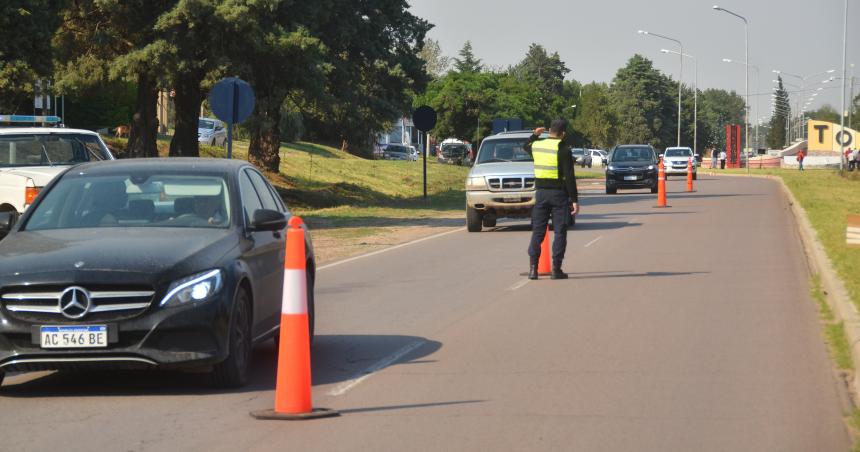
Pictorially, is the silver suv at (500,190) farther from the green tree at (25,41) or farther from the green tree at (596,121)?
the green tree at (596,121)

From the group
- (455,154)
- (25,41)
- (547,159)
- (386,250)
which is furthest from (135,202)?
(455,154)

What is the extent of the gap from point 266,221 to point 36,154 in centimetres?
1126

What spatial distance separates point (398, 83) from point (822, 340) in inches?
1247

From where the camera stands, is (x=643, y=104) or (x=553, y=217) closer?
(x=553, y=217)

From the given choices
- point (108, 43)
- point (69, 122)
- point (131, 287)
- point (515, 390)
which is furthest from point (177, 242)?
point (69, 122)


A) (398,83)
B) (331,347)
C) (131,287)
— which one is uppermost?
(398,83)

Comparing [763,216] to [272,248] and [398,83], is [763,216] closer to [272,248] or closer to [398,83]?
[398,83]

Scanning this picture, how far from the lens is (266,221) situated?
9102 mm

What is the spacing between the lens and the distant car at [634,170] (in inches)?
1719

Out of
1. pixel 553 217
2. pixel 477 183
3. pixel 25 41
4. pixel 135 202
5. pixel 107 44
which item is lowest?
pixel 553 217

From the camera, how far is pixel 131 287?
8.05 metres

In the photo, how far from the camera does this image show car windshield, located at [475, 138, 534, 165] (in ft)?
84.2

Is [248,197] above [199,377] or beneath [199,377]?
above

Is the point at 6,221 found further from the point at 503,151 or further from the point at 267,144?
the point at 267,144
